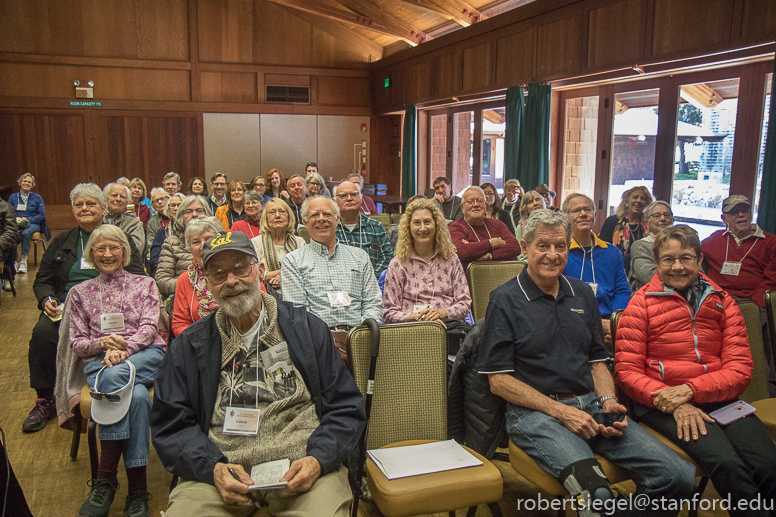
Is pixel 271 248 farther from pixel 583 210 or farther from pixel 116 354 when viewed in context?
pixel 583 210

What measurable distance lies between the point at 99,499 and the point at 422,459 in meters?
1.38

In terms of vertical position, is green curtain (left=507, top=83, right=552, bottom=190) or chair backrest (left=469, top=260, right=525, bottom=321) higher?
green curtain (left=507, top=83, right=552, bottom=190)

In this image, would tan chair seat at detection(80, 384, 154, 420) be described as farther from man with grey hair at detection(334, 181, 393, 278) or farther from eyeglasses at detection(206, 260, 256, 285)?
man with grey hair at detection(334, 181, 393, 278)

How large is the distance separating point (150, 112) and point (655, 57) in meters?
9.32

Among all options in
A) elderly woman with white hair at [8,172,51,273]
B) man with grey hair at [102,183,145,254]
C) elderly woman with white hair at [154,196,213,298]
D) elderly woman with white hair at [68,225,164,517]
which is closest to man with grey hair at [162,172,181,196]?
man with grey hair at [102,183,145,254]

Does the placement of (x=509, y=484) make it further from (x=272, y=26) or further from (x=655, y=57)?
(x=272, y=26)

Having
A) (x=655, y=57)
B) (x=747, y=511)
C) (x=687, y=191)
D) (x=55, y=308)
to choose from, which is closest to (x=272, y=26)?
(x=655, y=57)

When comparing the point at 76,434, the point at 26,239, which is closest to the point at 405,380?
the point at 76,434

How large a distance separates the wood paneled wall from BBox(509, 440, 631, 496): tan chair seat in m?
4.30

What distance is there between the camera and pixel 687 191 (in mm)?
5641

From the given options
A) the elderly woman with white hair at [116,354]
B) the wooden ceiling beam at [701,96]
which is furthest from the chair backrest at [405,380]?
the wooden ceiling beam at [701,96]

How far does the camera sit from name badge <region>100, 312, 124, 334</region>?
2643mm

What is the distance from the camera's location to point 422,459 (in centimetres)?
197

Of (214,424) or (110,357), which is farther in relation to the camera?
(110,357)
